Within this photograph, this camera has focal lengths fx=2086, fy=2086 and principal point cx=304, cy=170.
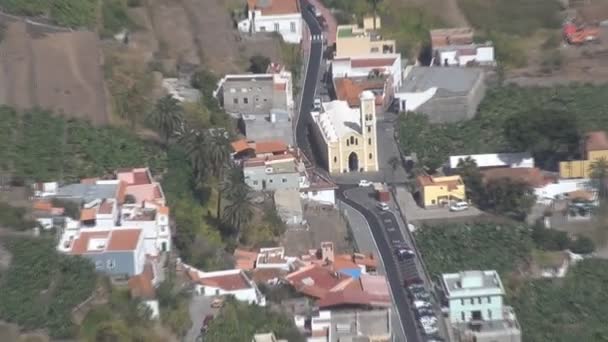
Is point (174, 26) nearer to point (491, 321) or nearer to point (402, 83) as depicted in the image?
point (402, 83)

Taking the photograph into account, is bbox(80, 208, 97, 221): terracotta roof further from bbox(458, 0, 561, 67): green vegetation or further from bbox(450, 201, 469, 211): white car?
bbox(458, 0, 561, 67): green vegetation

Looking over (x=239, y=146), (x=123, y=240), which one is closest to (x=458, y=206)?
(x=239, y=146)

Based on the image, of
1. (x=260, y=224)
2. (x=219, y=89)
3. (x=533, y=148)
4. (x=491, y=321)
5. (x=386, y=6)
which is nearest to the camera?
(x=491, y=321)

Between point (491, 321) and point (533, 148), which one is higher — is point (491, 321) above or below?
below

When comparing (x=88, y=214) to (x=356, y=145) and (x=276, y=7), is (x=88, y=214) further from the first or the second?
(x=276, y=7)

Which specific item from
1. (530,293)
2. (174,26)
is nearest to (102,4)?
(174,26)
